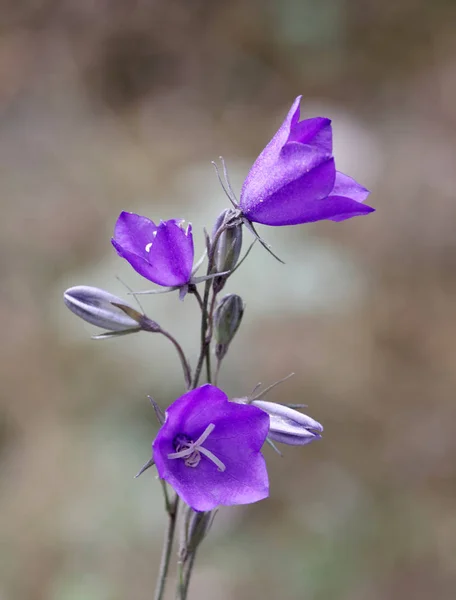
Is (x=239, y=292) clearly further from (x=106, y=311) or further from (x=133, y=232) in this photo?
(x=133, y=232)

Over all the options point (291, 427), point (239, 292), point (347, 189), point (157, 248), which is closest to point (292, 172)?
point (347, 189)

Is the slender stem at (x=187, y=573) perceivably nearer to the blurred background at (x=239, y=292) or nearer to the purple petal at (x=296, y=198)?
the purple petal at (x=296, y=198)

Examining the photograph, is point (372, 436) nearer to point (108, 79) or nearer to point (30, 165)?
point (30, 165)

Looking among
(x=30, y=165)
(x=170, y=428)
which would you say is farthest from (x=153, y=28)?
(x=170, y=428)

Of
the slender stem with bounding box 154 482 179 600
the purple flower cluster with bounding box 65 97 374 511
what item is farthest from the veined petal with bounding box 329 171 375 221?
the slender stem with bounding box 154 482 179 600

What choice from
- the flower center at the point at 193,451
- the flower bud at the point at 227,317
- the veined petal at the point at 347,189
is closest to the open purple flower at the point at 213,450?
the flower center at the point at 193,451
